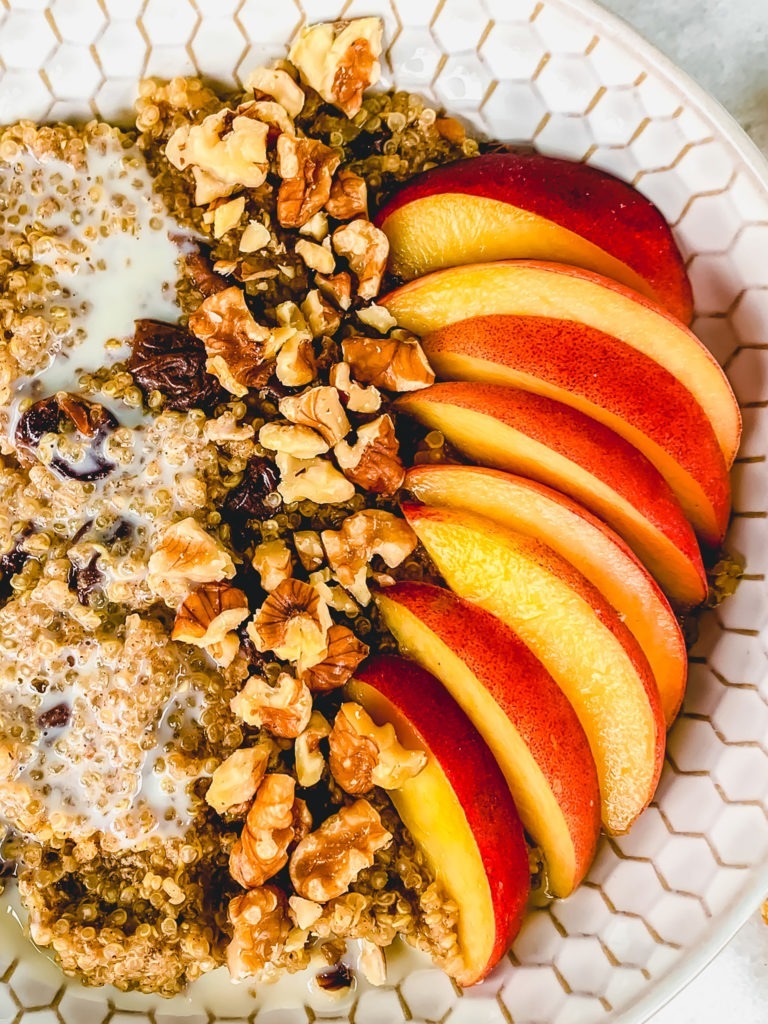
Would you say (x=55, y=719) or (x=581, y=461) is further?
(x=55, y=719)

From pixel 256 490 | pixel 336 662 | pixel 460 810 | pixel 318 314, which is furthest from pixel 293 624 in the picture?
pixel 318 314

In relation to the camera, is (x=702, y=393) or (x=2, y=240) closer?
(x=702, y=393)

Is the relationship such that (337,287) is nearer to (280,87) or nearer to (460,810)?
(280,87)

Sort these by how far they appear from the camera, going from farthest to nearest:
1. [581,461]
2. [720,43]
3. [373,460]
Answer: [720,43], [373,460], [581,461]

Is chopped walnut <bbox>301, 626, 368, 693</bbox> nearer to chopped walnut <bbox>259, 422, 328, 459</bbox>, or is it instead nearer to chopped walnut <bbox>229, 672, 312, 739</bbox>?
chopped walnut <bbox>229, 672, 312, 739</bbox>

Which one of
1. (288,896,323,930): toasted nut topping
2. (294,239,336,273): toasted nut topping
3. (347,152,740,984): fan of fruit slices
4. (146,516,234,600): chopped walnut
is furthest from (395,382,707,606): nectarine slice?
(288,896,323,930): toasted nut topping

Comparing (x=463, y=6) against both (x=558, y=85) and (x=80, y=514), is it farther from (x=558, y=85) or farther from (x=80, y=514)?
(x=80, y=514)

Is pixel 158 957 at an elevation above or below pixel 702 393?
below

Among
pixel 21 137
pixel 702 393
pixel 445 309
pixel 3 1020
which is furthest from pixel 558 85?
pixel 3 1020
